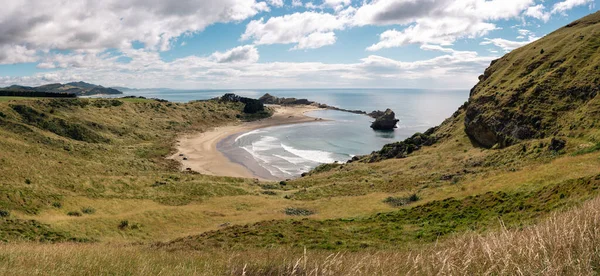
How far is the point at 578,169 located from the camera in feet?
73.6

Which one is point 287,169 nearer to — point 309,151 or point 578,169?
point 309,151

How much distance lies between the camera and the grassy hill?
264 inches

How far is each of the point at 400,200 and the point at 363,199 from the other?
4.47 meters

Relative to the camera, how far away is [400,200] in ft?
104

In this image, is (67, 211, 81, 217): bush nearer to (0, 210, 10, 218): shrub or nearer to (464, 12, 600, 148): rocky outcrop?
(0, 210, 10, 218): shrub

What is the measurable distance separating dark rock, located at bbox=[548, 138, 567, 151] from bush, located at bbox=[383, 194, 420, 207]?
1519cm

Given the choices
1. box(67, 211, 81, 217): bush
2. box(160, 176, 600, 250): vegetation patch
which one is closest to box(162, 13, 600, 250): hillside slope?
box(160, 176, 600, 250): vegetation patch

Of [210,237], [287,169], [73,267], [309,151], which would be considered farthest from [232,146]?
[73,267]

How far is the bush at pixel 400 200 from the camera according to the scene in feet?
100

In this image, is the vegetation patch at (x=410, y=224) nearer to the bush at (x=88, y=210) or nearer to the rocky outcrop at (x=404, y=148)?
the bush at (x=88, y=210)

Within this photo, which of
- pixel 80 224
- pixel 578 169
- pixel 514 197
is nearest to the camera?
pixel 514 197

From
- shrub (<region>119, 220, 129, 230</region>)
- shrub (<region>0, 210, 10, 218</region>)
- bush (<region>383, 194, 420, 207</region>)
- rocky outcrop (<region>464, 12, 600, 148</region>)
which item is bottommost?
shrub (<region>119, 220, 129, 230</region>)

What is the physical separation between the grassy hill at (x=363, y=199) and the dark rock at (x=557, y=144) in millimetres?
126

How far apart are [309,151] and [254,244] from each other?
3007 inches
